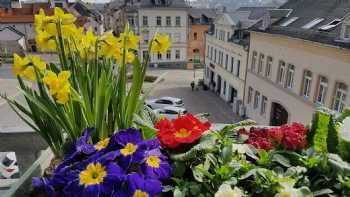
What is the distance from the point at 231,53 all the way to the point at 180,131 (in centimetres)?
1489

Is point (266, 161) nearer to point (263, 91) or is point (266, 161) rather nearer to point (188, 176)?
point (188, 176)

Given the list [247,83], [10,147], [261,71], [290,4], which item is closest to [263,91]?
[261,71]

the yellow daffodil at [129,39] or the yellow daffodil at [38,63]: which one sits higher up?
the yellow daffodil at [129,39]

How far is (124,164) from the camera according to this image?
1088mm

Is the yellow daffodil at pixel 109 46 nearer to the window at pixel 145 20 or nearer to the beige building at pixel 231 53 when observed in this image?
the beige building at pixel 231 53

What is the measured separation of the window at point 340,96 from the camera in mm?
7773

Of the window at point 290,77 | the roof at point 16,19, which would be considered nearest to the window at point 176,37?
the roof at point 16,19

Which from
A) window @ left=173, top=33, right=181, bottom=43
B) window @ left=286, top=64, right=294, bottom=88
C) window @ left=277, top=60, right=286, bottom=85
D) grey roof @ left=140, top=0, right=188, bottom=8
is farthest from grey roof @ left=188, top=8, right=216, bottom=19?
window @ left=286, top=64, right=294, bottom=88

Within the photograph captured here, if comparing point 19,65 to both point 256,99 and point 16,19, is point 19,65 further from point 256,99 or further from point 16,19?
point 16,19

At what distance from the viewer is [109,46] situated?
137cm

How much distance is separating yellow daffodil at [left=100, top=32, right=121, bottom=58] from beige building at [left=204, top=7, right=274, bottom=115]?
12.7 meters

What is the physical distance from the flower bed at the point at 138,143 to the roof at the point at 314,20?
24.5 ft

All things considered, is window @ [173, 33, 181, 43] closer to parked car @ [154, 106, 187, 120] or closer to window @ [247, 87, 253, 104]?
window @ [247, 87, 253, 104]

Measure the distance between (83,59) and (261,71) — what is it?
38.1 ft
